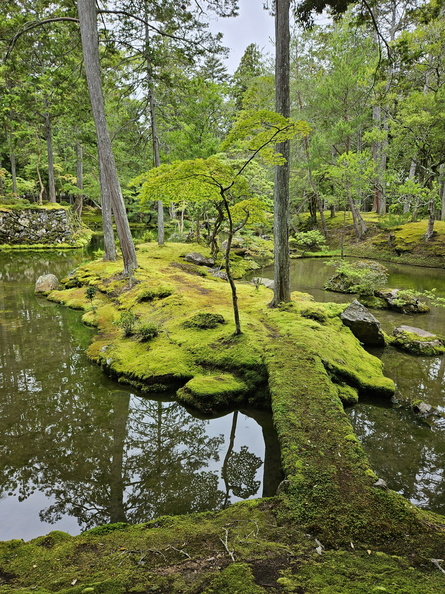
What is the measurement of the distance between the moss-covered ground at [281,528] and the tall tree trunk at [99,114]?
6.21 meters

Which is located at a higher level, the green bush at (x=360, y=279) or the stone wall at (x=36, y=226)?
the stone wall at (x=36, y=226)

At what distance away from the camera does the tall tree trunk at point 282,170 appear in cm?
675

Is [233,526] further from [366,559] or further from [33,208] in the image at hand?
[33,208]

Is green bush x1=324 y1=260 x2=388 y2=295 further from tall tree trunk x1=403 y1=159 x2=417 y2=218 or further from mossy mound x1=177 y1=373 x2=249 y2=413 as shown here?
mossy mound x1=177 y1=373 x2=249 y2=413

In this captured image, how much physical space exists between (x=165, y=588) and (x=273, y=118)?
5.27 m

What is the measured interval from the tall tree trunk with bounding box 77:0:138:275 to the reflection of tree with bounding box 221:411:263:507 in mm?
8151

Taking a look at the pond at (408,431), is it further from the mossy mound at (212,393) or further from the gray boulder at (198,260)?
the gray boulder at (198,260)

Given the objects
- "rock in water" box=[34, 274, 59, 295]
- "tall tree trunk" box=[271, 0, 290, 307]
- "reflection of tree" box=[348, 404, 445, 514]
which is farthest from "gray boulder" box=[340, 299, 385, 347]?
"rock in water" box=[34, 274, 59, 295]

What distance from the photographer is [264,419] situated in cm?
479

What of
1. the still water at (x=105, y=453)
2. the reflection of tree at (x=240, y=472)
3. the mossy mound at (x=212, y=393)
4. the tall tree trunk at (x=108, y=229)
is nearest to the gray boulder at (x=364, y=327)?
the mossy mound at (x=212, y=393)

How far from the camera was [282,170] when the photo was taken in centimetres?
714

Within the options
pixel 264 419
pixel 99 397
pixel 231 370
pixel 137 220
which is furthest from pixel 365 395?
pixel 137 220

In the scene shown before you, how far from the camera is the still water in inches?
130

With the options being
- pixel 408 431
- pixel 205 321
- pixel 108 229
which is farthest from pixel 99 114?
pixel 408 431
